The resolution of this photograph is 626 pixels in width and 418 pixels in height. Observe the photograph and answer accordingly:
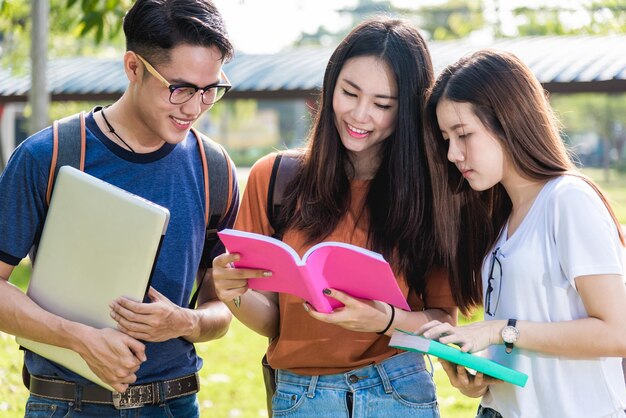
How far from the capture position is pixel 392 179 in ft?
8.89

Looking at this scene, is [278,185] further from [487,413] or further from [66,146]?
[487,413]

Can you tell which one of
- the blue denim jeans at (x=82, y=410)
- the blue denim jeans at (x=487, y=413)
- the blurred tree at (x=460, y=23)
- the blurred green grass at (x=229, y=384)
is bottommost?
the blurred green grass at (x=229, y=384)

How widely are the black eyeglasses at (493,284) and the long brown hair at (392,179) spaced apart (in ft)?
0.69

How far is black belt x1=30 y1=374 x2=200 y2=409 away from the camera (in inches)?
99.7

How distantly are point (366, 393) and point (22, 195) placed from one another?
110cm

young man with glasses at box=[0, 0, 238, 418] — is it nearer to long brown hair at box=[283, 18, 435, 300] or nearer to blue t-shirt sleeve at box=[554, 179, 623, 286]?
long brown hair at box=[283, 18, 435, 300]

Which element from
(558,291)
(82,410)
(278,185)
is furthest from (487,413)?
(82,410)

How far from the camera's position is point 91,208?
8.06 feet

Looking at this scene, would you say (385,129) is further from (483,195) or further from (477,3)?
(477,3)

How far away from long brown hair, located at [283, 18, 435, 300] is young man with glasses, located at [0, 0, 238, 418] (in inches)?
13.1

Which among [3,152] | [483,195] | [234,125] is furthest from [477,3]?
[234,125]

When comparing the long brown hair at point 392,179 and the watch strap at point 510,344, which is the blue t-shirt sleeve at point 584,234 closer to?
the watch strap at point 510,344

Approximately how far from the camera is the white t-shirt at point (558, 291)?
229cm

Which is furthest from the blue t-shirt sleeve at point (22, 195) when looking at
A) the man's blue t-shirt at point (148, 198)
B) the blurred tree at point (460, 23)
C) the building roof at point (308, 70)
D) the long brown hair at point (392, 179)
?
the blurred tree at point (460, 23)
